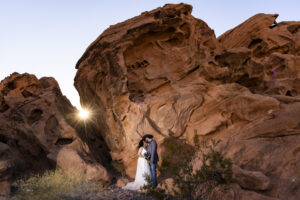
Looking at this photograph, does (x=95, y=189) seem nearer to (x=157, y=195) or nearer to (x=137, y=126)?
(x=137, y=126)

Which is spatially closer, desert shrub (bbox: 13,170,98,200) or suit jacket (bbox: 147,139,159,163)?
desert shrub (bbox: 13,170,98,200)

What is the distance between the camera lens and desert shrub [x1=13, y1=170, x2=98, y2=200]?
658cm

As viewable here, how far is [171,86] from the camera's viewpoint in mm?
11617

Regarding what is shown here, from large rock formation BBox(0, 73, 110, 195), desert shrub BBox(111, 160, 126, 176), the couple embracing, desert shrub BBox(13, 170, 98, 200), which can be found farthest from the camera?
desert shrub BBox(111, 160, 126, 176)

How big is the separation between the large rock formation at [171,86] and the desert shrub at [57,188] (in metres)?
2.79

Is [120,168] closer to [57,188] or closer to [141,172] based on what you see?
[141,172]

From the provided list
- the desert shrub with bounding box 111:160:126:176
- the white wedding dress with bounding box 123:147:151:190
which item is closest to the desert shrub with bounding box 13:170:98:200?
the white wedding dress with bounding box 123:147:151:190

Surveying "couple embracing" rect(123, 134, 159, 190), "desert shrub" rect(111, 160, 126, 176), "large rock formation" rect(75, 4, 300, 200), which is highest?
"large rock formation" rect(75, 4, 300, 200)

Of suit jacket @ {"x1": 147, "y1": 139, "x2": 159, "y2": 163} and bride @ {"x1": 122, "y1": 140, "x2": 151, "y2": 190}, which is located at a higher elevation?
suit jacket @ {"x1": 147, "y1": 139, "x2": 159, "y2": 163}

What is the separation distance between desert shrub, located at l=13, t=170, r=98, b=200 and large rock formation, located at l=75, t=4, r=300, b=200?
2.79 meters

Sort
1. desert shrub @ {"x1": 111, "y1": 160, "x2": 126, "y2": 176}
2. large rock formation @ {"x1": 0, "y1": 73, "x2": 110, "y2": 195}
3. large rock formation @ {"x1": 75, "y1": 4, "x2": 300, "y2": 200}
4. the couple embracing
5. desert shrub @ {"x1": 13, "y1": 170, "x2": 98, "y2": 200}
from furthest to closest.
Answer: desert shrub @ {"x1": 111, "y1": 160, "x2": 126, "y2": 176}, large rock formation @ {"x1": 0, "y1": 73, "x2": 110, "y2": 195}, large rock formation @ {"x1": 75, "y1": 4, "x2": 300, "y2": 200}, the couple embracing, desert shrub @ {"x1": 13, "y1": 170, "x2": 98, "y2": 200}

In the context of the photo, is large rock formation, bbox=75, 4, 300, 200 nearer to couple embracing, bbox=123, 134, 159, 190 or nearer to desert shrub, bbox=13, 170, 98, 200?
couple embracing, bbox=123, 134, 159, 190

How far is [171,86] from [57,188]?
276 inches

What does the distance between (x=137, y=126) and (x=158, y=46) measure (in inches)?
184
